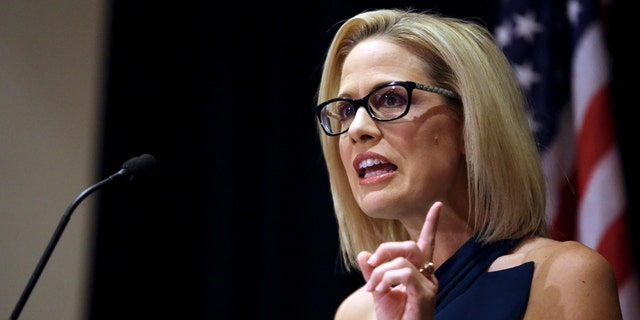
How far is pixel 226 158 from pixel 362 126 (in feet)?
5.90

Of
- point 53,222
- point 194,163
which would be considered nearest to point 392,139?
point 53,222

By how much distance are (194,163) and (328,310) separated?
2.92ft

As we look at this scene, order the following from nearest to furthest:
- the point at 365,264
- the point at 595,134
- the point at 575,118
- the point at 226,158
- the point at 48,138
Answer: the point at 365,264 < the point at 595,134 < the point at 575,118 < the point at 48,138 < the point at 226,158

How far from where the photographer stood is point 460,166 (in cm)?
184

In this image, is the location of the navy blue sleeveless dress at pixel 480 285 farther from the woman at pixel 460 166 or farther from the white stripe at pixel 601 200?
the white stripe at pixel 601 200

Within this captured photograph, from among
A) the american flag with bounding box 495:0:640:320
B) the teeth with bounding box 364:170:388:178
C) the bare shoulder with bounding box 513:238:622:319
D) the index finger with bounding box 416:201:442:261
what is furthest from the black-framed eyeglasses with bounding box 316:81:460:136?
the american flag with bounding box 495:0:640:320

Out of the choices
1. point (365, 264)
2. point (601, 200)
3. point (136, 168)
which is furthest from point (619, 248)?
point (136, 168)

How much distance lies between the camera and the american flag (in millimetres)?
2580

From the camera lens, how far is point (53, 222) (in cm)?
293

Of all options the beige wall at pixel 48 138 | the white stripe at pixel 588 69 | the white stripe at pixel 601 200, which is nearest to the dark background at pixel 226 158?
A: the beige wall at pixel 48 138

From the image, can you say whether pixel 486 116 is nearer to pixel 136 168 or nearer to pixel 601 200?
pixel 136 168

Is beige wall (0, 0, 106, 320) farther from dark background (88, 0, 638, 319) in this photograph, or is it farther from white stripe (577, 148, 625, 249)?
white stripe (577, 148, 625, 249)

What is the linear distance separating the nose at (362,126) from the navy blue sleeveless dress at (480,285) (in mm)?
341

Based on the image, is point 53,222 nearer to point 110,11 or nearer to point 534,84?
point 110,11
